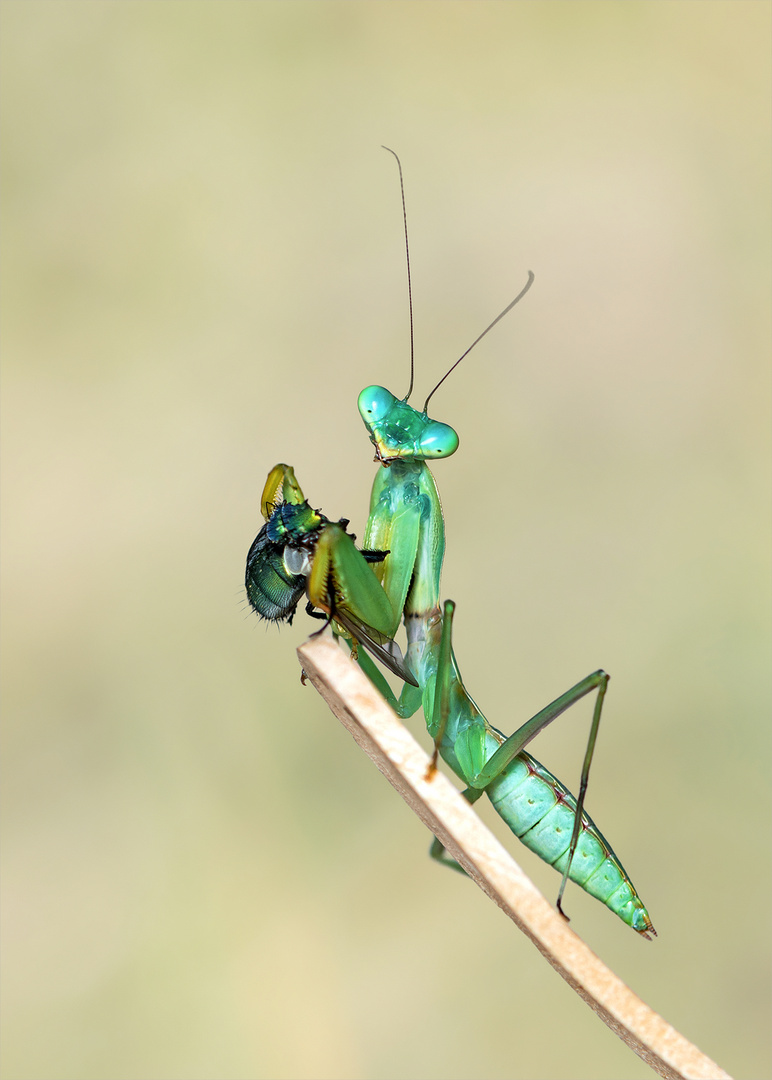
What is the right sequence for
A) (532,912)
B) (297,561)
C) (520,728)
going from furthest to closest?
1. (520,728)
2. (297,561)
3. (532,912)

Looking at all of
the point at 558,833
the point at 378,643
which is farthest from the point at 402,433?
the point at 558,833

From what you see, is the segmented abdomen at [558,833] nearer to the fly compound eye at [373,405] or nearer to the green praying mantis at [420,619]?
the green praying mantis at [420,619]

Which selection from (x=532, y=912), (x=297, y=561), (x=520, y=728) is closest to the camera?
(x=532, y=912)

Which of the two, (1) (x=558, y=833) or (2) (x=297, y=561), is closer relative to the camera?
(2) (x=297, y=561)

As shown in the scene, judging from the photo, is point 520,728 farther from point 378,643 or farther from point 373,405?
point 373,405

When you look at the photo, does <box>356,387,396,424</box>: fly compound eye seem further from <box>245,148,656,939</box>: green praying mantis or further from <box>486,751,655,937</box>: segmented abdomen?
<box>486,751,655,937</box>: segmented abdomen

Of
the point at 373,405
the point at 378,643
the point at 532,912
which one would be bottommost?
the point at 532,912

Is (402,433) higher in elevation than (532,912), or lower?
higher
